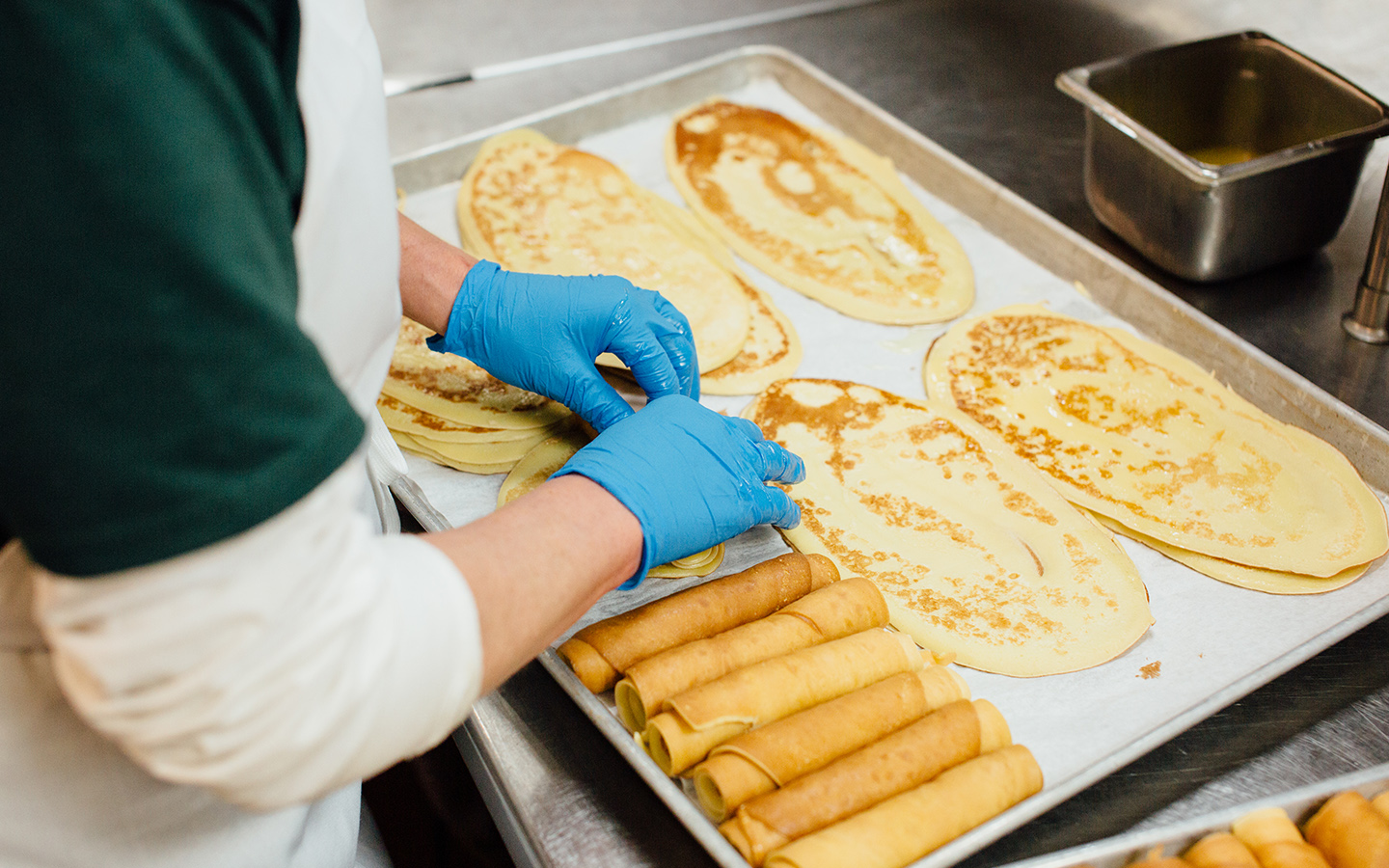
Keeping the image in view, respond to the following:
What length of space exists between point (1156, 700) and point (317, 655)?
130 centimetres

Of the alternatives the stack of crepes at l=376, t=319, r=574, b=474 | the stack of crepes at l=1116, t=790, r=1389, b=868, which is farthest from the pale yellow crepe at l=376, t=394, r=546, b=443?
the stack of crepes at l=1116, t=790, r=1389, b=868

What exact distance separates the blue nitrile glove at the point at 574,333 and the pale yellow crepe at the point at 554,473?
0.33 ft

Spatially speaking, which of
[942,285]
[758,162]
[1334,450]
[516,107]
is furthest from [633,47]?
[1334,450]

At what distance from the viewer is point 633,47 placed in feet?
11.7

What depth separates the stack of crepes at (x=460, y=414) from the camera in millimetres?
2084

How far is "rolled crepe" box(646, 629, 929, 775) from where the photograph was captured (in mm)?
1403


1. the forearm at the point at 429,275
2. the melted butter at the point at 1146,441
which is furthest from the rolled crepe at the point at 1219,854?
the forearm at the point at 429,275

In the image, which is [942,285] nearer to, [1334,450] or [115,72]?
[1334,450]

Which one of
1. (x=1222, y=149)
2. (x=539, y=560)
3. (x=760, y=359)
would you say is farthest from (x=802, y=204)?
(x=539, y=560)

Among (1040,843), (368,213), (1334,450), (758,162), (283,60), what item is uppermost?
(283,60)

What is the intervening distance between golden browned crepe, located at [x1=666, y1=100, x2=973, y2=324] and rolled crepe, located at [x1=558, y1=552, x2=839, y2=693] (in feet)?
3.08

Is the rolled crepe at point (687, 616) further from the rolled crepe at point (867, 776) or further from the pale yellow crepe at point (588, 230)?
the pale yellow crepe at point (588, 230)

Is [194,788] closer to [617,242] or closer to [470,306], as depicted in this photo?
[470,306]

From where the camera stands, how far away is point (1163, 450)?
202cm
